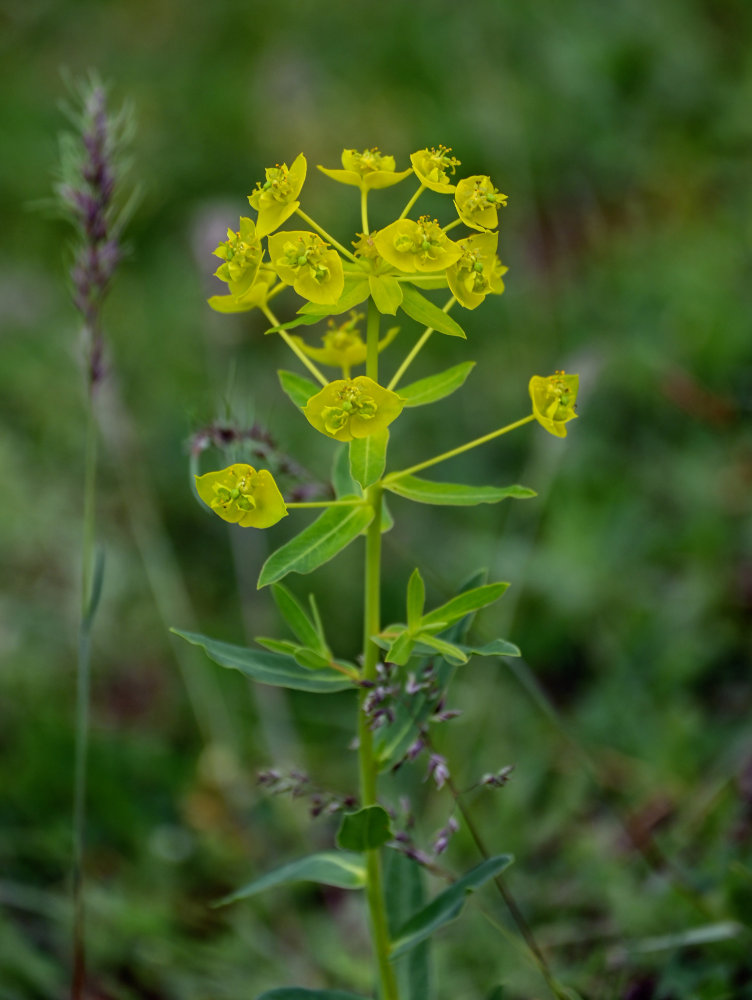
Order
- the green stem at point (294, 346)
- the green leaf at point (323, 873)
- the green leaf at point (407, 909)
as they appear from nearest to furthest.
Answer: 1. the green stem at point (294, 346)
2. the green leaf at point (323, 873)
3. the green leaf at point (407, 909)

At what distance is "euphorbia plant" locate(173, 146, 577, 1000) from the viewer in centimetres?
117

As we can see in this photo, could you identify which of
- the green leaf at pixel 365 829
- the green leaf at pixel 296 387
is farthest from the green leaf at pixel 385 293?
the green leaf at pixel 365 829

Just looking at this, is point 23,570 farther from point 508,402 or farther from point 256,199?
point 256,199

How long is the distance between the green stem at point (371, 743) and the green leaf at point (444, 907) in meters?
0.03

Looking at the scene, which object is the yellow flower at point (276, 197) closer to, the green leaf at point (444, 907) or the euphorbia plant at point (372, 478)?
the euphorbia plant at point (372, 478)

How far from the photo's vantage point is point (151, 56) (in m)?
5.07

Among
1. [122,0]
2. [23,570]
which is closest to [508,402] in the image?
[23,570]

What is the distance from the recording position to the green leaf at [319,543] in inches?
→ 47.4

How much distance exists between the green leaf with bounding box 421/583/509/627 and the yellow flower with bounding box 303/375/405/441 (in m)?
0.28

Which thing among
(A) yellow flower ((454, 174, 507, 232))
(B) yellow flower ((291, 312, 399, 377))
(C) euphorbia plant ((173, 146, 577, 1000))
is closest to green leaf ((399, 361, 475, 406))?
(C) euphorbia plant ((173, 146, 577, 1000))

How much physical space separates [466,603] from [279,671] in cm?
31

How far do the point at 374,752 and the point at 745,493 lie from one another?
5.91 feet

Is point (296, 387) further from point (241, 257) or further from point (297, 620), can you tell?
point (297, 620)

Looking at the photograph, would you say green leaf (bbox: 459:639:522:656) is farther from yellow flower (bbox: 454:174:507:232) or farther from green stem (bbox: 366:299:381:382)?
yellow flower (bbox: 454:174:507:232)
